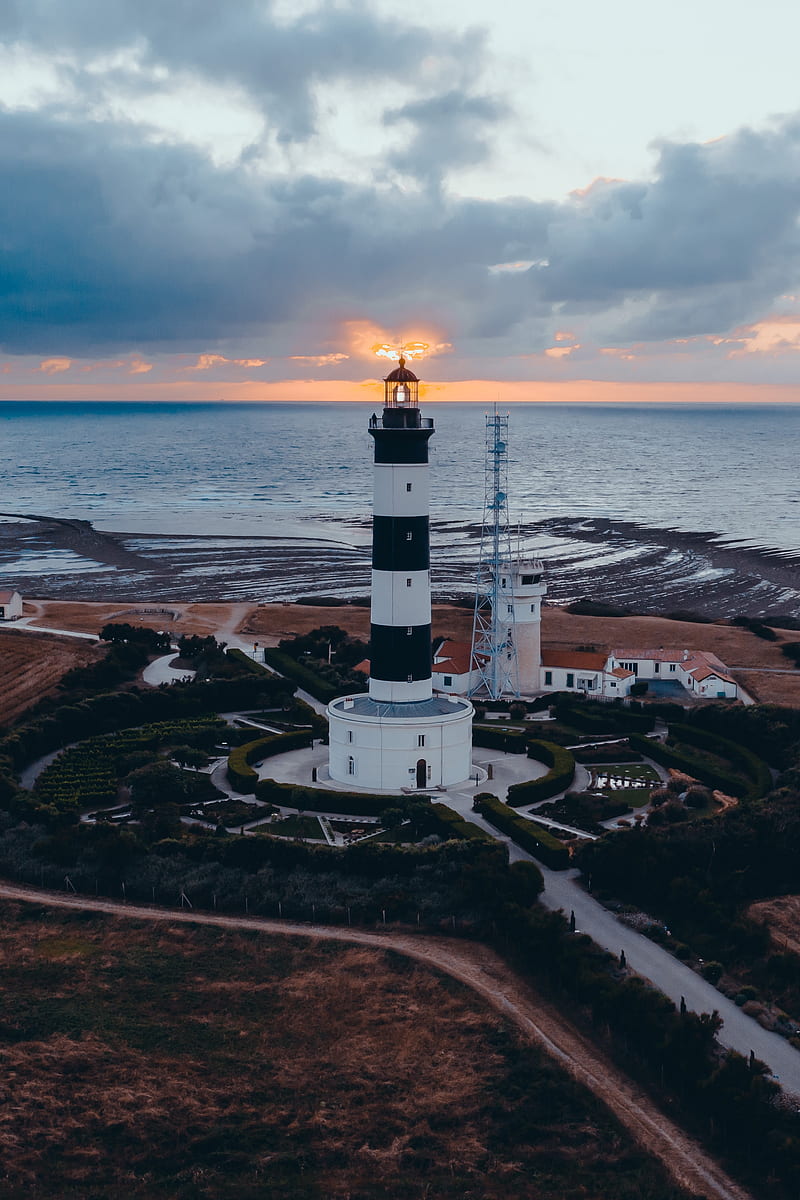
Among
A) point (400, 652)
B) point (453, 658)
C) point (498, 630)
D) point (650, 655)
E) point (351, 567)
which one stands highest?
point (400, 652)

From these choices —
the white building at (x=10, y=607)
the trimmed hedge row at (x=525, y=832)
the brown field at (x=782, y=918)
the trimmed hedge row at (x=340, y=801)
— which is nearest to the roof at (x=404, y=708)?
the trimmed hedge row at (x=340, y=801)

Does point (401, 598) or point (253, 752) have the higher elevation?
point (401, 598)

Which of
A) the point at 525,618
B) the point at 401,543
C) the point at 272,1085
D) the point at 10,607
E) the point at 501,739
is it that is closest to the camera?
the point at 272,1085

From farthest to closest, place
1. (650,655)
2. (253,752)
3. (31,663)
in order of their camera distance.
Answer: (31,663)
(650,655)
(253,752)

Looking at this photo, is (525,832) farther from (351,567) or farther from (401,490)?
(351,567)

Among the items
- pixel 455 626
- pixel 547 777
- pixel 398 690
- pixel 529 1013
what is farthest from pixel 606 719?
pixel 529 1013

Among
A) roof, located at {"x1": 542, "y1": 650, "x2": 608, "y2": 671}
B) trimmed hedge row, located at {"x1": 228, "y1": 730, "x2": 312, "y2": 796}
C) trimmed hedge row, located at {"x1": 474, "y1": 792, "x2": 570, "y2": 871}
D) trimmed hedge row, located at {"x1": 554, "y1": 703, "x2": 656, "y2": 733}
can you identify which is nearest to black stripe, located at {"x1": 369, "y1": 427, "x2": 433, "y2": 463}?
trimmed hedge row, located at {"x1": 474, "y1": 792, "x2": 570, "y2": 871}

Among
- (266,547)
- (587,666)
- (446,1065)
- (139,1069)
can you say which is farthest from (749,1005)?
(266,547)
